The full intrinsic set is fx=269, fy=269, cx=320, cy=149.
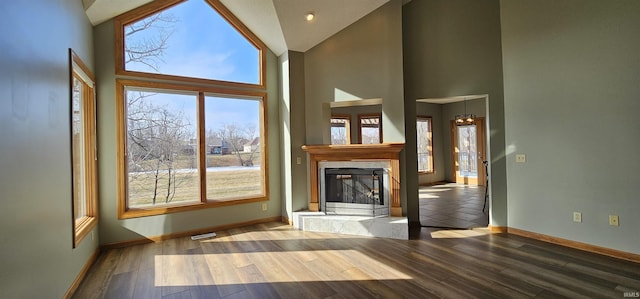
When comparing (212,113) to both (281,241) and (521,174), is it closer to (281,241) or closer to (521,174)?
(281,241)

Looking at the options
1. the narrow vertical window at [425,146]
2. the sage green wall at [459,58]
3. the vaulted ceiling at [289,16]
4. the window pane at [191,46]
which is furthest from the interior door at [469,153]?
the window pane at [191,46]

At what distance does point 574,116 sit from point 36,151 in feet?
17.2

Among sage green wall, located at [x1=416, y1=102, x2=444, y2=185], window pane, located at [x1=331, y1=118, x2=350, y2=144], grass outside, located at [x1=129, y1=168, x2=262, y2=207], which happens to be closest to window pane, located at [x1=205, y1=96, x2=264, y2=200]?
grass outside, located at [x1=129, y1=168, x2=262, y2=207]

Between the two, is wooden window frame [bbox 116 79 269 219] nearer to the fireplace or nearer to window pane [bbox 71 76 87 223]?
window pane [bbox 71 76 87 223]

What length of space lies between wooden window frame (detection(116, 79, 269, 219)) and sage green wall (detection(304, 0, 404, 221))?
809mm

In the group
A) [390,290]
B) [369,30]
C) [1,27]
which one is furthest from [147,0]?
[390,290]

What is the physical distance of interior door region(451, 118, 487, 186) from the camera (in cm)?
784

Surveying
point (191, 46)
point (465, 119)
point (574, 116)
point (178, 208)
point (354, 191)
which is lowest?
point (178, 208)

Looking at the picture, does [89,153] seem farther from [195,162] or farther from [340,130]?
[340,130]

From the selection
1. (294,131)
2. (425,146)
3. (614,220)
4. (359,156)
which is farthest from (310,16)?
→ (425,146)

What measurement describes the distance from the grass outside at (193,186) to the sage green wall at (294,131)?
2.02 feet

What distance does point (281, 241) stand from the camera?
12.0ft

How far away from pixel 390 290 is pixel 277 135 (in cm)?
307

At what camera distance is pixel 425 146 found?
335 inches
